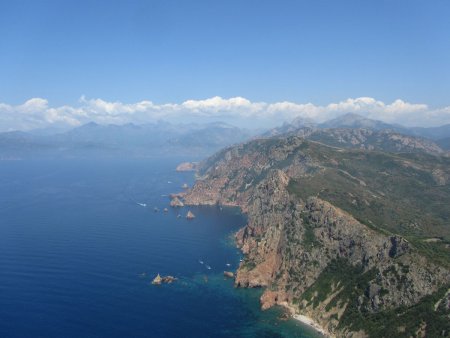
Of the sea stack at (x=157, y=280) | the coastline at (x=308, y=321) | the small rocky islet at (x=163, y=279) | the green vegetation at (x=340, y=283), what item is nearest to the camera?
the coastline at (x=308, y=321)

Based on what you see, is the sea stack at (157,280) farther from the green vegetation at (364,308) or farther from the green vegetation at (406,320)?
the green vegetation at (406,320)

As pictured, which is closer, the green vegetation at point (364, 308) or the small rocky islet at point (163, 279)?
the green vegetation at point (364, 308)

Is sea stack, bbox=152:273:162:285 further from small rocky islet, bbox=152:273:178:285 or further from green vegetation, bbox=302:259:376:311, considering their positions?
green vegetation, bbox=302:259:376:311

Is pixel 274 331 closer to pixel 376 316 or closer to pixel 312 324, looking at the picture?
pixel 312 324

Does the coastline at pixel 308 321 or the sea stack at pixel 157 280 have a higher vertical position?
the sea stack at pixel 157 280

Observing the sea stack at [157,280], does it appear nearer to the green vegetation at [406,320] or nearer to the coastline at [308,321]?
the coastline at [308,321]

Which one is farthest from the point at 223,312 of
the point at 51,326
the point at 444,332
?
the point at 444,332

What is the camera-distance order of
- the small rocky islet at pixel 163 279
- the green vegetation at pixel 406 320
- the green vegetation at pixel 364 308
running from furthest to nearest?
1. the small rocky islet at pixel 163 279
2. the green vegetation at pixel 364 308
3. the green vegetation at pixel 406 320

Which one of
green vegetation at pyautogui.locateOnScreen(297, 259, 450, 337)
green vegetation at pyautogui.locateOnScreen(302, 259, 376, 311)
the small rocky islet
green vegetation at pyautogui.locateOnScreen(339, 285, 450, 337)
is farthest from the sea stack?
green vegetation at pyautogui.locateOnScreen(339, 285, 450, 337)

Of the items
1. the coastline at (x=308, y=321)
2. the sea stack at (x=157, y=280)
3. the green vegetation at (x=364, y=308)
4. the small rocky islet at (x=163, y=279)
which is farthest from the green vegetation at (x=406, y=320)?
the sea stack at (x=157, y=280)

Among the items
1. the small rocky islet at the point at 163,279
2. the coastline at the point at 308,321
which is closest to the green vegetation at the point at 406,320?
the coastline at the point at 308,321

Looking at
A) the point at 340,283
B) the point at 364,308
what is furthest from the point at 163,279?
the point at 364,308
